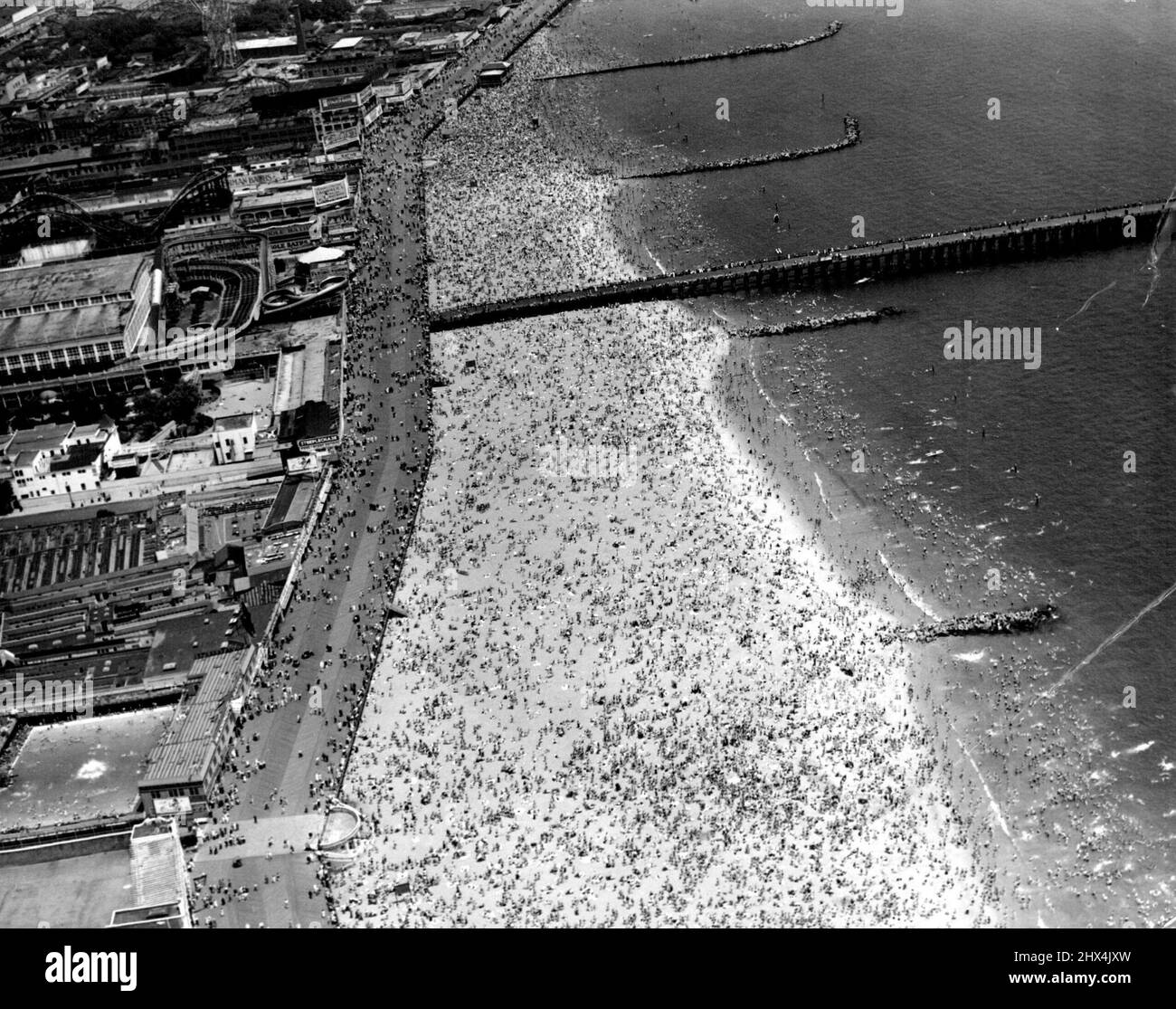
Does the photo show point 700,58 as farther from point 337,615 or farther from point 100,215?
point 337,615

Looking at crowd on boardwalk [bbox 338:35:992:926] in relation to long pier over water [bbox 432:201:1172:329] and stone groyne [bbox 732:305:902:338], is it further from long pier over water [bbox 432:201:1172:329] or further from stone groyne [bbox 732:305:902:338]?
long pier over water [bbox 432:201:1172:329]

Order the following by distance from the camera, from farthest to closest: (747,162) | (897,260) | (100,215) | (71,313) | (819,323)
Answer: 1. (100,215)
2. (747,162)
3. (71,313)
4. (897,260)
5. (819,323)

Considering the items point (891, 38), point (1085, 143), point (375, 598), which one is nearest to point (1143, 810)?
point (375, 598)

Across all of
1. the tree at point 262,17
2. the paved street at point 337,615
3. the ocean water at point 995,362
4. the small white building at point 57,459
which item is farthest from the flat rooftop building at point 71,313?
the tree at point 262,17

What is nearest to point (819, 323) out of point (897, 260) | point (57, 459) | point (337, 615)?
point (897, 260)

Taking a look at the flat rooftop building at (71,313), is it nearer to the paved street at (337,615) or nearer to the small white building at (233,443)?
the paved street at (337,615)

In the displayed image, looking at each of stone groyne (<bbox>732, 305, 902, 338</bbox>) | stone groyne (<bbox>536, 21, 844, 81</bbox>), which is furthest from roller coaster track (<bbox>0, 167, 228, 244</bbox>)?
stone groyne (<bbox>732, 305, 902, 338</bbox>)
